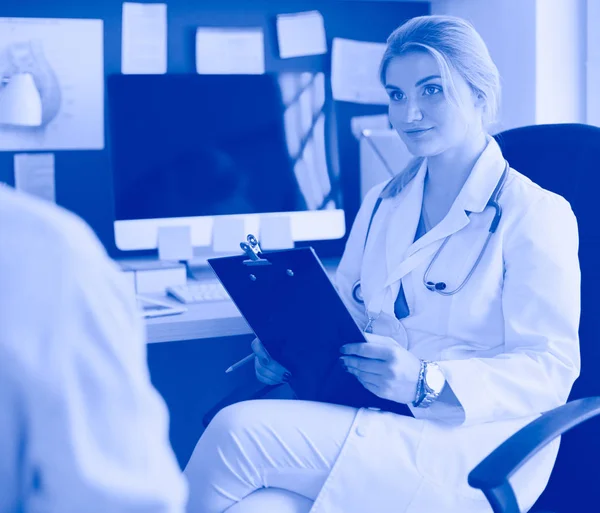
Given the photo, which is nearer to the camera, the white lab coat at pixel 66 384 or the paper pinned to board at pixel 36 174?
the white lab coat at pixel 66 384

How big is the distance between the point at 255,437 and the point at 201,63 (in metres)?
1.17

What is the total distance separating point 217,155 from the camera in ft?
5.92

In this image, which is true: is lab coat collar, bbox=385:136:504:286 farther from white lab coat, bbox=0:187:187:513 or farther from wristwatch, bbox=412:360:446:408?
white lab coat, bbox=0:187:187:513

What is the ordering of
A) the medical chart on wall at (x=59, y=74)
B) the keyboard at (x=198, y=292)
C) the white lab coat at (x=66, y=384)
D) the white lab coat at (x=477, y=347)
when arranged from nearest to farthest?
the white lab coat at (x=66, y=384) → the white lab coat at (x=477, y=347) → the keyboard at (x=198, y=292) → the medical chart on wall at (x=59, y=74)

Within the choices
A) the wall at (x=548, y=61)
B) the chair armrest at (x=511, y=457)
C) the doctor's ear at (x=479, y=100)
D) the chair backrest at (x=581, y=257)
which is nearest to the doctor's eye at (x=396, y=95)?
the doctor's ear at (x=479, y=100)

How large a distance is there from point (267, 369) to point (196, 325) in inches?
6.2

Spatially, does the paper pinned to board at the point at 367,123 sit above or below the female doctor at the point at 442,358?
above

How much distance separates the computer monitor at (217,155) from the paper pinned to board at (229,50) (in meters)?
0.21

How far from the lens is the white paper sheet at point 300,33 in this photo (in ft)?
6.84

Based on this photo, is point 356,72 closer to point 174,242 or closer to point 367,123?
point 367,123

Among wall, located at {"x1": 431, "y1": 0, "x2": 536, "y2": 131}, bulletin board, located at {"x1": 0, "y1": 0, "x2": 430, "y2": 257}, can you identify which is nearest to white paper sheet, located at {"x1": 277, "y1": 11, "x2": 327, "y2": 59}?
bulletin board, located at {"x1": 0, "y1": 0, "x2": 430, "y2": 257}

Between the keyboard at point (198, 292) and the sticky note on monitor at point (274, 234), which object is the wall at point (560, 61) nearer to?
the sticky note on monitor at point (274, 234)

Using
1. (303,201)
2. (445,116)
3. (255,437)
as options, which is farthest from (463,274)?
(303,201)

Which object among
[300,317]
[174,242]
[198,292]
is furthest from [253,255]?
[174,242]
